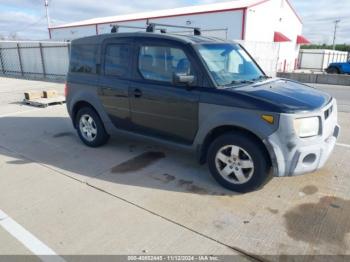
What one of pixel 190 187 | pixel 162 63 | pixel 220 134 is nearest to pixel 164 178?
pixel 190 187

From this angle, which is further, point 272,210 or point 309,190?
point 309,190

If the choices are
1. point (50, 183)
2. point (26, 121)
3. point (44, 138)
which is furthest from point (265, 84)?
point (26, 121)

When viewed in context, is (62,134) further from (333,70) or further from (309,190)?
(333,70)

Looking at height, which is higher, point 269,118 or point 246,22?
point 246,22

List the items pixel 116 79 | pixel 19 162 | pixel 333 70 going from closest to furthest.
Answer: pixel 116 79 → pixel 19 162 → pixel 333 70

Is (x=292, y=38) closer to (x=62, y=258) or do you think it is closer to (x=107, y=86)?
(x=107, y=86)

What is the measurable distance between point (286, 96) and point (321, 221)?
144 centimetres

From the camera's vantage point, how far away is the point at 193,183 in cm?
398

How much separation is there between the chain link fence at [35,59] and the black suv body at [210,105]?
13.0 m

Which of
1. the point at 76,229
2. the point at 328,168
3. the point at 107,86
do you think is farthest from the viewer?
the point at 107,86

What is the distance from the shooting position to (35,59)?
18.9m

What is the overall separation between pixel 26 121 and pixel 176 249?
20.5 feet

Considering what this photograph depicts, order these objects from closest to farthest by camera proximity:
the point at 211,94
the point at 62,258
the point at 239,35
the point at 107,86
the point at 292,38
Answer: the point at 62,258, the point at 211,94, the point at 107,86, the point at 239,35, the point at 292,38

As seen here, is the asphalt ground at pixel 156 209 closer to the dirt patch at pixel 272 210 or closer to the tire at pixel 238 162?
the dirt patch at pixel 272 210
